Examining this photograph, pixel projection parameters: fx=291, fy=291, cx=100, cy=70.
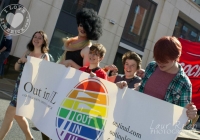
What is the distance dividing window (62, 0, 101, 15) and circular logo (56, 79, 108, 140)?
30.4 ft

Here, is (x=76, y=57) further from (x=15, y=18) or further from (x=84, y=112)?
(x=15, y=18)

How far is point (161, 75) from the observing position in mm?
2670

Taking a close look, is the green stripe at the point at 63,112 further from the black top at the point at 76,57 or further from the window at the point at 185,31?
the window at the point at 185,31

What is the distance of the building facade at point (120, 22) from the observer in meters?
11.1

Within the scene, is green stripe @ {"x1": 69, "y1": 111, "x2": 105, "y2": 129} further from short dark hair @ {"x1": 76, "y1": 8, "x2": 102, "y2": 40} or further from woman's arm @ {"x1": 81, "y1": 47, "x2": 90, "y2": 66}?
short dark hair @ {"x1": 76, "y1": 8, "x2": 102, "y2": 40}

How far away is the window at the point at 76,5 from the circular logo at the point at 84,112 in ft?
30.4

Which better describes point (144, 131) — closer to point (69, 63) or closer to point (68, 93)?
point (68, 93)

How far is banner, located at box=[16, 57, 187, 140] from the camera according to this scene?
2.53 m

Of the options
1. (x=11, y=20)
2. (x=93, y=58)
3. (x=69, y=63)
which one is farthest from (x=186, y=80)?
(x=11, y=20)

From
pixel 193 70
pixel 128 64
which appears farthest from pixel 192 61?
pixel 128 64

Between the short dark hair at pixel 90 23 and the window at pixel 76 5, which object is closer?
the short dark hair at pixel 90 23

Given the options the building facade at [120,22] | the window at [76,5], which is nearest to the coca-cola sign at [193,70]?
the building facade at [120,22]

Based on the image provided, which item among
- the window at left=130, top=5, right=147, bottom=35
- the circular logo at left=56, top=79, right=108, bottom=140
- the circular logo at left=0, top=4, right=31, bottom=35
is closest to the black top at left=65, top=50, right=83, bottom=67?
the circular logo at left=56, top=79, right=108, bottom=140

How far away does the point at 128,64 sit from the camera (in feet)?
11.4
